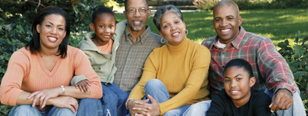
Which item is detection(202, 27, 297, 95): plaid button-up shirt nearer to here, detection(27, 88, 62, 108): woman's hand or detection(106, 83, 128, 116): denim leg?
detection(106, 83, 128, 116): denim leg

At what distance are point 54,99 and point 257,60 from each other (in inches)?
76.2

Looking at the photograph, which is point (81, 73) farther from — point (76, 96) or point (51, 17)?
point (51, 17)

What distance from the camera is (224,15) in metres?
3.19

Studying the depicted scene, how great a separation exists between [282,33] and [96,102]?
5.47m

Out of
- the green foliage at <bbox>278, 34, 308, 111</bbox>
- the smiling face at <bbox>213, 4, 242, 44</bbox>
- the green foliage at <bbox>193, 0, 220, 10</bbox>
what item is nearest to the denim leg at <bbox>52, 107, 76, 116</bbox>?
the smiling face at <bbox>213, 4, 242, 44</bbox>

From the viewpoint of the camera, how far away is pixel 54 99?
2713 mm

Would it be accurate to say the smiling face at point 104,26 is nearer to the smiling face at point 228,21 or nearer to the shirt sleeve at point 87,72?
the shirt sleeve at point 87,72

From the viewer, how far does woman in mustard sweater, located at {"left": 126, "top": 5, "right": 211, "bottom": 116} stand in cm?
295

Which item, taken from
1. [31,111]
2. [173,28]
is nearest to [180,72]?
[173,28]

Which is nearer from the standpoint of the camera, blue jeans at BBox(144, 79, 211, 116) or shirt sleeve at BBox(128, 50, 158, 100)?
blue jeans at BBox(144, 79, 211, 116)

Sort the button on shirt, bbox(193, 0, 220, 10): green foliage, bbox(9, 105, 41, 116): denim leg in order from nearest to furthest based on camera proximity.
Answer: bbox(9, 105, 41, 116): denim leg, the button on shirt, bbox(193, 0, 220, 10): green foliage

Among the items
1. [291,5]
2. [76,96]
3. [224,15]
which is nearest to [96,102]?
[76,96]

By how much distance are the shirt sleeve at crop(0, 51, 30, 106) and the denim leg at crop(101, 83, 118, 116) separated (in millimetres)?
797

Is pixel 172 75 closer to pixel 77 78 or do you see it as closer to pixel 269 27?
pixel 77 78
